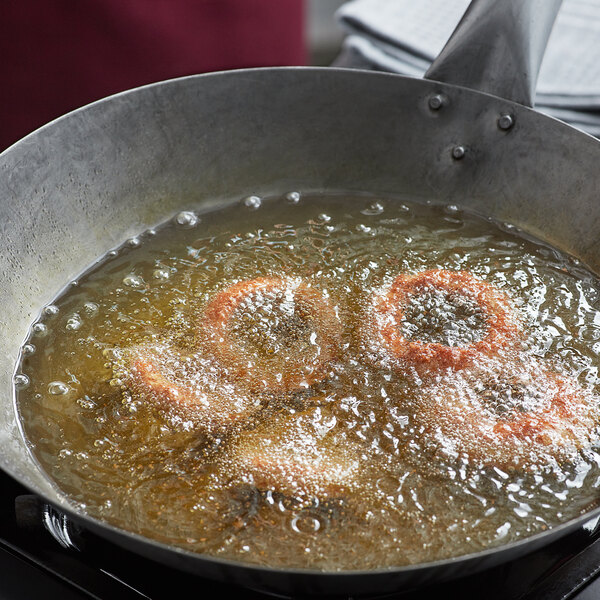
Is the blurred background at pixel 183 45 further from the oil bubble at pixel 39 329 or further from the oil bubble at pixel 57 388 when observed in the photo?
the oil bubble at pixel 57 388

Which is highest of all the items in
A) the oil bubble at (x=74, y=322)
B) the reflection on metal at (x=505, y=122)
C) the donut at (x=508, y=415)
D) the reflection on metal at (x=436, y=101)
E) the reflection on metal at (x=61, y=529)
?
the reflection on metal at (x=436, y=101)

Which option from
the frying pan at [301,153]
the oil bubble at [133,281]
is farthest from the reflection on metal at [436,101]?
the oil bubble at [133,281]

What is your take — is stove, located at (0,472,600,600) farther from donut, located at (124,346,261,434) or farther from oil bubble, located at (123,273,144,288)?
oil bubble, located at (123,273,144,288)

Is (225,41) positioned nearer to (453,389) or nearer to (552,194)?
(552,194)

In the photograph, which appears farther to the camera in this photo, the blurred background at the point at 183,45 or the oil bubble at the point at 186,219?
the blurred background at the point at 183,45

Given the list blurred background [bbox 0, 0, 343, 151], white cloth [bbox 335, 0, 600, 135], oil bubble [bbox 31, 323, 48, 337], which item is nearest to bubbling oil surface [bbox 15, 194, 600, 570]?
oil bubble [bbox 31, 323, 48, 337]

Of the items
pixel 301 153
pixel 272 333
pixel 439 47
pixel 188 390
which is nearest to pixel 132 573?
pixel 188 390

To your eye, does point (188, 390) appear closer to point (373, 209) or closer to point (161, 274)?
point (161, 274)

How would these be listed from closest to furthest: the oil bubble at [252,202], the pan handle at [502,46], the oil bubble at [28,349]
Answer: the oil bubble at [28,349] < the pan handle at [502,46] < the oil bubble at [252,202]
